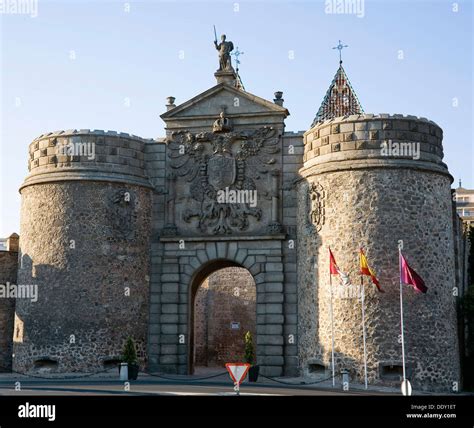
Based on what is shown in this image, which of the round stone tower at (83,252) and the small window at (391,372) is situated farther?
the round stone tower at (83,252)

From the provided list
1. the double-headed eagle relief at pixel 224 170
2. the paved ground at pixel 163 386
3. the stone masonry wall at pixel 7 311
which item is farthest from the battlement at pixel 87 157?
the paved ground at pixel 163 386

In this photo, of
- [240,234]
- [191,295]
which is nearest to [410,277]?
[240,234]

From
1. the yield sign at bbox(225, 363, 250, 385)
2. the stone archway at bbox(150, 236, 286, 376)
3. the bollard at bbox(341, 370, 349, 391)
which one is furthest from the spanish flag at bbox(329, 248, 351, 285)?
the yield sign at bbox(225, 363, 250, 385)

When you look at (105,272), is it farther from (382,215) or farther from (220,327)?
(220,327)

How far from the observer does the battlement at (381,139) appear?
27.2 m

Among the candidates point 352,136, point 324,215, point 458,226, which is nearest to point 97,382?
point 324,215

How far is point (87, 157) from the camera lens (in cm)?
2969

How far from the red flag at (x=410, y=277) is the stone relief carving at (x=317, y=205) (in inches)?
145

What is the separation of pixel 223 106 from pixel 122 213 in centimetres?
554

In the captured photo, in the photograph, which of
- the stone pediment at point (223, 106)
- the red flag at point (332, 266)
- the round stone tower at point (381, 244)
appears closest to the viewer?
the round stone tower at point (381, 244)

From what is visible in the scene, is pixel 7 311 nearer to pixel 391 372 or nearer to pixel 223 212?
pixel 223 212

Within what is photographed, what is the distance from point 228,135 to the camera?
98.4ft

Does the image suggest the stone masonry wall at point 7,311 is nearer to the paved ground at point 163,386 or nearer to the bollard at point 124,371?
the paved ground at point 163,386
